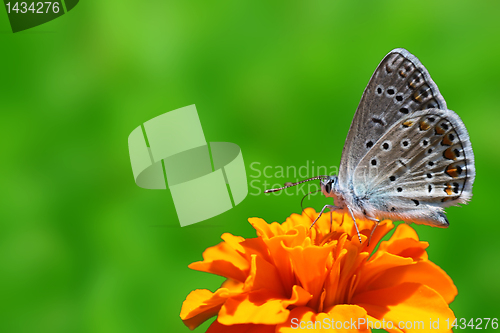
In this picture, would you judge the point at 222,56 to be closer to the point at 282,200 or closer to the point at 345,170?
the point at 282,200

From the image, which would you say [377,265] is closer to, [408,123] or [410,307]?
[410,307]

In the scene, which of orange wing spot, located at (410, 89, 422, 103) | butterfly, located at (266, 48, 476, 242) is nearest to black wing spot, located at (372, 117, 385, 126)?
butterfly, located at (266, 48, 476, 242)

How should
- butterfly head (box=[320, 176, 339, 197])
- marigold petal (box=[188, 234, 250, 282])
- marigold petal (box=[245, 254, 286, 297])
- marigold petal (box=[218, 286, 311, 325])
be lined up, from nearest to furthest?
marigold petal (box=[218, 286, 311, 325]) < marigold petal (box=[245, 254, 286, 297]) < marigold petal (box=[188, 234, 250, 282]) < butterfly head (box=[320, 176, 339, 197])

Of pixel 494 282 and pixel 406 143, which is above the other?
pixel 406 143

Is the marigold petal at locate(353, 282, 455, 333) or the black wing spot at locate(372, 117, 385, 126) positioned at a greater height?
the black wing spot at locate(372, 117, 385, 126)

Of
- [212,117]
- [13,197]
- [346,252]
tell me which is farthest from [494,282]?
[13,197]

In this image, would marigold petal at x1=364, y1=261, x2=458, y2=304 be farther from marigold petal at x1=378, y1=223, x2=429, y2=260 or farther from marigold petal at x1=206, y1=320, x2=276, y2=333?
marigold petal at x1=206, y1=320, x2=276, y2=333

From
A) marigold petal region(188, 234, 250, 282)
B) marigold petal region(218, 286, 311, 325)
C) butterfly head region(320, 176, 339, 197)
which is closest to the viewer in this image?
marigold petal region(218, 286, 311, 325)
